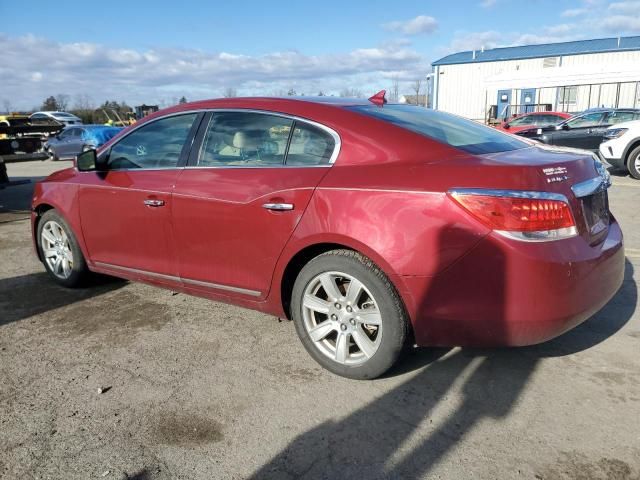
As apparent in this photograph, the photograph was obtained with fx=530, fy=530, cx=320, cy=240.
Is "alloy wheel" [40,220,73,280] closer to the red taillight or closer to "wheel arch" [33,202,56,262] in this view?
"wheel arch" [33,202,56,262]

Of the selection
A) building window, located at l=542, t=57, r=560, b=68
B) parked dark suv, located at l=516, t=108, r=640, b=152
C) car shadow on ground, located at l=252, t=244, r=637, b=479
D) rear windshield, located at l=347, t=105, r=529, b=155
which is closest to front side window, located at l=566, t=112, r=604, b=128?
parked dark suv, located at l=516, t=108, r=640, b=152

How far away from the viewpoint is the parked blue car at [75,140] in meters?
20.0

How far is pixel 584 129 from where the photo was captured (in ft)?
44.8

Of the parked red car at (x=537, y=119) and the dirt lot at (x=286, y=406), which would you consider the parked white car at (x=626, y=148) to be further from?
the dirt lot at (x=286, y=406)

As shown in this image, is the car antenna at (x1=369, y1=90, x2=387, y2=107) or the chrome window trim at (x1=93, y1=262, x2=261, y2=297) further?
the car antenna at (x1=369, y1=90, x2=387, y2=107)

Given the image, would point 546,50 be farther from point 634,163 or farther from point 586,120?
point 634,163

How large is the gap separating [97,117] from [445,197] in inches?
1758

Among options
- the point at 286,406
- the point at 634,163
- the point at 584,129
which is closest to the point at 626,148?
the point at 634,163

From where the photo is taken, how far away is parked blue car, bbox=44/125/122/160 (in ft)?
65.6

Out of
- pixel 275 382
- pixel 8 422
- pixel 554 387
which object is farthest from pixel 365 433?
pixel 8 422

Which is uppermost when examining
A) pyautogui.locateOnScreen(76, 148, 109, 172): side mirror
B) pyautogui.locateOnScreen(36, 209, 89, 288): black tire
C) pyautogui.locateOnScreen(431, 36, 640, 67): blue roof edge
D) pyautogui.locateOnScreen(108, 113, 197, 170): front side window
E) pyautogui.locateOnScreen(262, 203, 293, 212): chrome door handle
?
pyautogui.locateOnScreen(431, 36, 640, 67): blue roof edge

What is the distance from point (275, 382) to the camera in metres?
3.14

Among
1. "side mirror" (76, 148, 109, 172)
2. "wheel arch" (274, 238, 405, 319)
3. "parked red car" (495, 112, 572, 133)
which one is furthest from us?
"parked red car" (495, 112, 572, 133)

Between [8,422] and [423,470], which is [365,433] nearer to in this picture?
[423,470]
